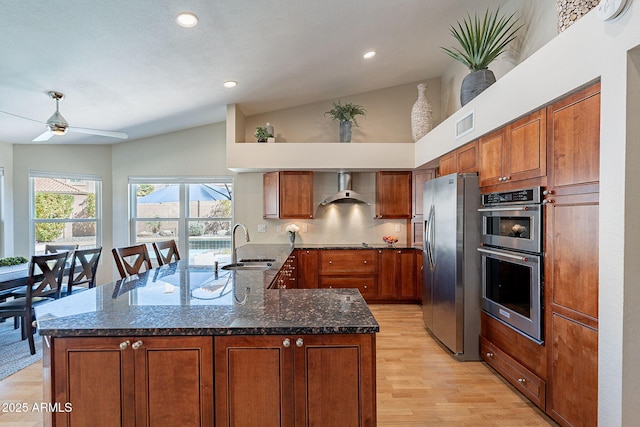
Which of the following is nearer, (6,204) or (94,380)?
(94,380)

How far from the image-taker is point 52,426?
125 centimetres

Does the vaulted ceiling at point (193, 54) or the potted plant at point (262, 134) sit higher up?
the vaulted ceiling at point (193, 54)

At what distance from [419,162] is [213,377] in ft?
12.9

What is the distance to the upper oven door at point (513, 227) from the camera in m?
2.09

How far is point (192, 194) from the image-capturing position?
17.6 ft

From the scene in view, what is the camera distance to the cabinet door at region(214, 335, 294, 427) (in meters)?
1.27

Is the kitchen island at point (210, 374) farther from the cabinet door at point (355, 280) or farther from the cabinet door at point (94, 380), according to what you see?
the cabinet door at point (355, 280)

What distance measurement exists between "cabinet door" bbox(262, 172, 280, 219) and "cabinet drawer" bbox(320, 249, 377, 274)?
101 cm

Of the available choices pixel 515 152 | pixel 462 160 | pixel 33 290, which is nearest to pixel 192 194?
pixel 33 290

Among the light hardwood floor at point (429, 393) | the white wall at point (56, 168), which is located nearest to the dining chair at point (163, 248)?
the light hardwood floor at point (429, 393)

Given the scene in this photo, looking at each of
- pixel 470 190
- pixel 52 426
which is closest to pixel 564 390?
pixel 470 190

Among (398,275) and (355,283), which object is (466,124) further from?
(355,283)

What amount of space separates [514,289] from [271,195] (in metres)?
3.52

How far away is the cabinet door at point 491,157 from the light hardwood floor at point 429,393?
164cm
